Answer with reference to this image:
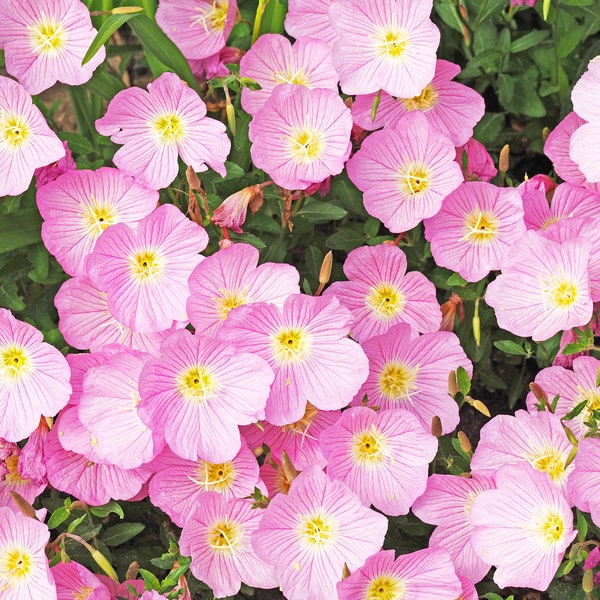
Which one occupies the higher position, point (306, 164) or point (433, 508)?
point (306, 164)

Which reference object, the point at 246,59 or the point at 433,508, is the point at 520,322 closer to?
the point at 433,508

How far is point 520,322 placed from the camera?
1708mm

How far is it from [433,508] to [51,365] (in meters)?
0.68

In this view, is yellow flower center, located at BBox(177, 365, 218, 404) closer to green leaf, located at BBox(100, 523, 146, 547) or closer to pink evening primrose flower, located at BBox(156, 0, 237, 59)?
green leaf, located at BBox(100, 523, 146, 547)

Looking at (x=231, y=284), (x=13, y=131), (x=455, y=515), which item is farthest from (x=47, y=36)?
(x=455, y=515)

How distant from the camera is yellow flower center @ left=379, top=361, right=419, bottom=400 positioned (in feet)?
5.86

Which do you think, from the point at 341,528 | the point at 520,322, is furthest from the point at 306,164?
the point at 341,528

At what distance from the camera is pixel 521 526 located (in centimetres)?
160

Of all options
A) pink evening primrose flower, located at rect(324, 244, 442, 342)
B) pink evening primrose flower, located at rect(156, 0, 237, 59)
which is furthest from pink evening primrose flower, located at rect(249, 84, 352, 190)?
pink evening primrose flower, located at rect(156, 0, 237, 59)

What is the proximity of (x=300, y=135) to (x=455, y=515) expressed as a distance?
71 cm

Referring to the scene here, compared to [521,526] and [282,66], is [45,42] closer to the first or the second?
[282,66]

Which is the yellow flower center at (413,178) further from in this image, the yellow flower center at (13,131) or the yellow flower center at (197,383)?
the yellow flower center at (13,131)

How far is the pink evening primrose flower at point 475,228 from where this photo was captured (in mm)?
1783

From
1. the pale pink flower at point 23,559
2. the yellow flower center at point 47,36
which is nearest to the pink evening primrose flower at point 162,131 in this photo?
the yellow flower center at point 47,36
